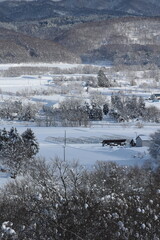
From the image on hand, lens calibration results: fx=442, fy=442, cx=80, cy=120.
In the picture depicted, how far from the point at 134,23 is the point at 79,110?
3951 inches

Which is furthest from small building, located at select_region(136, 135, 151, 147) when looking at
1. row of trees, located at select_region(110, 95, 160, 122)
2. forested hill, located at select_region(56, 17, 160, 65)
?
forested hill, located at select_region(56, 17, 160, 65)

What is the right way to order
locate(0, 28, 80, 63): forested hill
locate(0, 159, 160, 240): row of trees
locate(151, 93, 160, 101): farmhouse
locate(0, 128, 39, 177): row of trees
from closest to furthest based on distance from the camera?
locate(0, 159, 160, 240): row of trees → locate(0, 128, 39, 177): row of trees → locate(151, 93, 160, 101): farmhouse → locate(0, 28, 80, 63): forested hill

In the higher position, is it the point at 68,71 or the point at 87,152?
the point at 68,71

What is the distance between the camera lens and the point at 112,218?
5223 millimetres

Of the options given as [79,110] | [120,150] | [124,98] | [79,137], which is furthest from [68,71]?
[120,150]

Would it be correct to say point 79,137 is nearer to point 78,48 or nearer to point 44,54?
point 44,54

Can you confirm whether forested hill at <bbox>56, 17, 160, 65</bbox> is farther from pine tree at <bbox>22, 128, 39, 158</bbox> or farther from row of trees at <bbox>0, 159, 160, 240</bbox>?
row of trees at <bbox>0, 159, 160, 240</bbox>

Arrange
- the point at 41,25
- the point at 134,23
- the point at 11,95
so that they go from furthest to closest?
the point at 41,25 → the point at 134,23 → the point at 11,95

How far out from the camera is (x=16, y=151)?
1664 cm

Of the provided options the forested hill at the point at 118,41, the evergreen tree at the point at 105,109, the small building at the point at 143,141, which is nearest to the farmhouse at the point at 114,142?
the small building at the point at 143,141

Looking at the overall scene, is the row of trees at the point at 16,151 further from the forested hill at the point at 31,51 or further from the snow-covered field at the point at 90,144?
the forested hill at the point at 31,51

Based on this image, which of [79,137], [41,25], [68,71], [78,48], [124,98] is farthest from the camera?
[41,25]

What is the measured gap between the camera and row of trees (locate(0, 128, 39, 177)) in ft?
51.4

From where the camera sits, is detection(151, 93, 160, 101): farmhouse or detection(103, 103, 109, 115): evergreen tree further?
detection(151, 93, 160, 101): farmhouse
